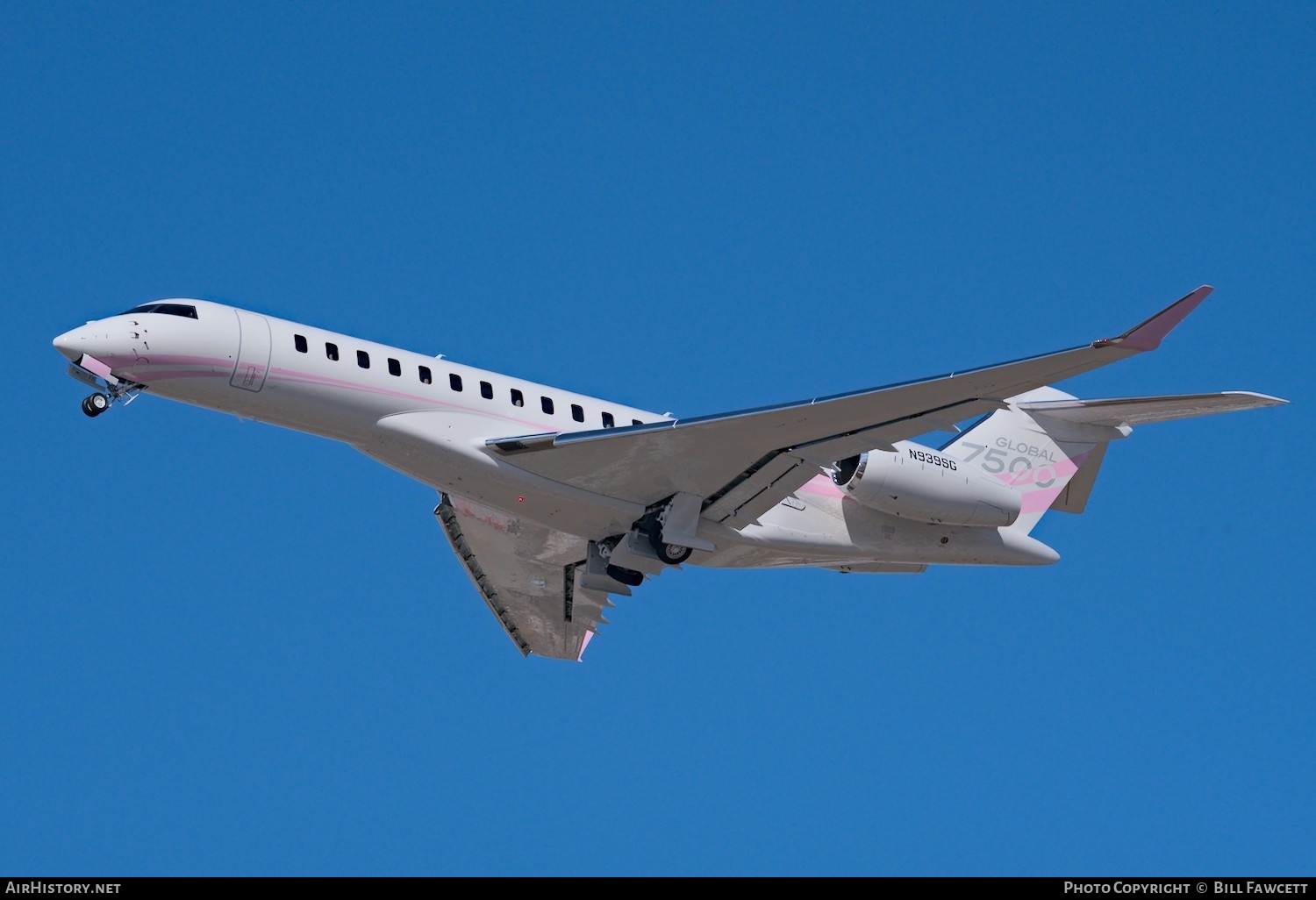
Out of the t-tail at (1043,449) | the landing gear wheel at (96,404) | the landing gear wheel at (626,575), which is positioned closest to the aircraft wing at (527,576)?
the landing gear wheel at (626,575)

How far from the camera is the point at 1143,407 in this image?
63.6ft

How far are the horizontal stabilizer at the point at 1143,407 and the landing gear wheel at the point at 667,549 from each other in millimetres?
5072

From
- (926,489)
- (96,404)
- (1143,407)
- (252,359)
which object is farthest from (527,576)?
(1143,407)

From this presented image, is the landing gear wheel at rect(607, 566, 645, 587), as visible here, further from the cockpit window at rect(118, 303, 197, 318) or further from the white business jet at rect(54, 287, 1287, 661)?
the cockpit window at rect(118, 303, 197, 318)

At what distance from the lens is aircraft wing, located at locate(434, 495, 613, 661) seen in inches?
813

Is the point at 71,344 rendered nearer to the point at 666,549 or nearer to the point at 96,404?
the point at 96,404

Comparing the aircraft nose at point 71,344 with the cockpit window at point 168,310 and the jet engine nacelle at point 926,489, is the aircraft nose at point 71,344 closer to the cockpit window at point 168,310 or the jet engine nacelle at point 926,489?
the cockpit window at point 168,310

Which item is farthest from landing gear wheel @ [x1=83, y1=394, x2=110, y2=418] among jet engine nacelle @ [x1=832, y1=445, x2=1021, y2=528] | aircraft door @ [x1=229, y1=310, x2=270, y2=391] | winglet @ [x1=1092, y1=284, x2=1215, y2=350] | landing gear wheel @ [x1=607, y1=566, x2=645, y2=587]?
winglet @ [x1=1092, y1=284, x2=1215, y2=350]

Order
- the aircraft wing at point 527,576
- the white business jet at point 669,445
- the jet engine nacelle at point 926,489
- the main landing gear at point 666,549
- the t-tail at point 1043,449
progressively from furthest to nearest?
the t-tail at point 1043,449
the aircraft wing at point 527,576
the jet engine nacelle at point 926,489
the main landing gear at point 666,549
the white business jet at point 669,445

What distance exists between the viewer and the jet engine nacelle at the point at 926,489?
756 inches

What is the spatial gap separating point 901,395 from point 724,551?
3846 millimetres

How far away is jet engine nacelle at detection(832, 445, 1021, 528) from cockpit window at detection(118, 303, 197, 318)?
24.4ft
